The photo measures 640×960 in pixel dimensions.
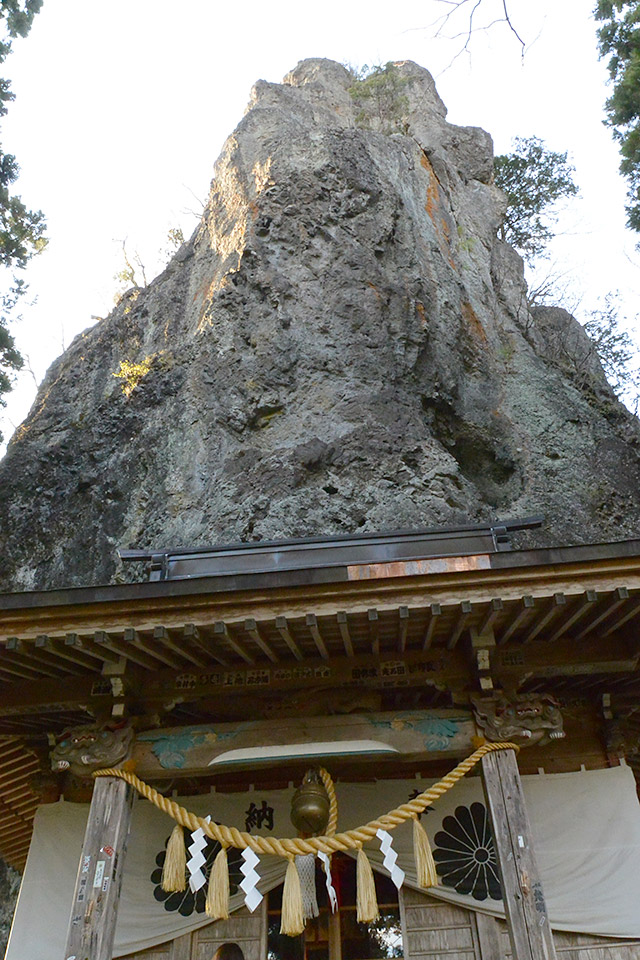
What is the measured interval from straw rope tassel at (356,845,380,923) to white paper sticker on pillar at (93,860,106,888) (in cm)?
182

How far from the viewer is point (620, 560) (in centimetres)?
473

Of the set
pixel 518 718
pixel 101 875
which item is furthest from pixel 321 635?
pixel 101 875

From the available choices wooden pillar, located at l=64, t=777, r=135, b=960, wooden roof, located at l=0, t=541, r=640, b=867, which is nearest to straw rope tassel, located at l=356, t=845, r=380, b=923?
wooden roof, located at l=0, t=541, r=640, b=867

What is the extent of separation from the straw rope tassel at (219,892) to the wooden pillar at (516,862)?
195cm

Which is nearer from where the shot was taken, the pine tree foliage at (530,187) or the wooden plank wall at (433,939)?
the wooden plank wall at (433,939)

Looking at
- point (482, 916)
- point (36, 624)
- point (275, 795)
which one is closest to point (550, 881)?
point (482, 916)

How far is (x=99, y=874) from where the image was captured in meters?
4.79

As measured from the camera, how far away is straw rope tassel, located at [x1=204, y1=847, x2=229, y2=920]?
15.7ft

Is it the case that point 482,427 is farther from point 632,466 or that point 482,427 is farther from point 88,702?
point 88,702

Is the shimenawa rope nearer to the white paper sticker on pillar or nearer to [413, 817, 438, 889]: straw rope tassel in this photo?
[413, 817, 438, 889]: straw rope tassel

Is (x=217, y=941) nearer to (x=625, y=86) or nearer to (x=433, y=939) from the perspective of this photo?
(x=433, y=939)

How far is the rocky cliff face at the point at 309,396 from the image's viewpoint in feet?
38.3

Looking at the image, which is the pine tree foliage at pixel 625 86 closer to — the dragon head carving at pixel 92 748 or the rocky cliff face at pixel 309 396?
the rocky cliff face at pixel 309 396

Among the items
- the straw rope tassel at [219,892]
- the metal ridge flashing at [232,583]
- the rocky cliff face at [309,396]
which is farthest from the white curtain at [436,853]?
the rocky cliff face at [309,396]
